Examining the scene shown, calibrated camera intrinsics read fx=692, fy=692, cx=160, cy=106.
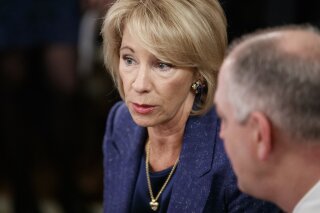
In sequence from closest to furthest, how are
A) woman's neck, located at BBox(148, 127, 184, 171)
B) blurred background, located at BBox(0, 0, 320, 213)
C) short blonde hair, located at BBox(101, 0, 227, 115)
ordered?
1. short blonde hair, located at BBox(101, 0, 227, 115)
2. woman's neck, located at BBox(148, 127, 184, 171)
3. blurred background, located at BBox(0, 0, 320, 213)

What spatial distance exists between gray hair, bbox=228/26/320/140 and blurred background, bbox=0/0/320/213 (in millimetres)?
2032

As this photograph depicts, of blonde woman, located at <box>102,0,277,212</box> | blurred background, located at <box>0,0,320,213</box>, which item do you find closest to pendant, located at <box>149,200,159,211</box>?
blonde woman, located at <box>102,0,277,212</box>

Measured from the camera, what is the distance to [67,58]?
13.4 feet

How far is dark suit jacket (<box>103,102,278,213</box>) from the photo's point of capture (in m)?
2.33

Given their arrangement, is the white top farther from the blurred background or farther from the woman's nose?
the blurred background

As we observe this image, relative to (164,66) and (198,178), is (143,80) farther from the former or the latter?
(198,178)

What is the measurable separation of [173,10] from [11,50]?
1976 mm

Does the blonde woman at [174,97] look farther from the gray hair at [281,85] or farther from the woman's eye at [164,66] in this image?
the gray hair at [281,85]

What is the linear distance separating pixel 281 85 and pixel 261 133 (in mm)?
128

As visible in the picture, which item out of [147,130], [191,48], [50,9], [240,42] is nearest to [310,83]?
[240,42]

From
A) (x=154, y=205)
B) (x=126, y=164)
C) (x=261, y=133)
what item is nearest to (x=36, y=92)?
(x=126, y=164)

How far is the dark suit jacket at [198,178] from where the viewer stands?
2.33 metres

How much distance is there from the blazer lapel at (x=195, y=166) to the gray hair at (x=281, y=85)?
2.24ft

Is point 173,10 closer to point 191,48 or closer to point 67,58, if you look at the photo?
point 191,48
